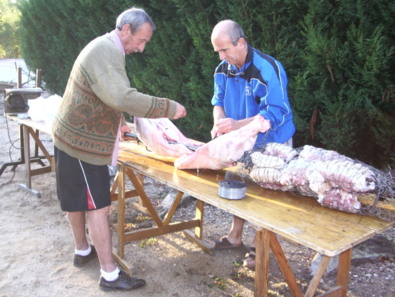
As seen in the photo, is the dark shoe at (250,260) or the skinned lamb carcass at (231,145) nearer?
the skinned lamb carcass at (231,145)

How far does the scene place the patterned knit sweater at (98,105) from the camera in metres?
2.68

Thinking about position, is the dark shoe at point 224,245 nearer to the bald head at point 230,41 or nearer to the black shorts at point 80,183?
the black shorts at point 80,183

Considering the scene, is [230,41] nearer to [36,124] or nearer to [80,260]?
[80,260]

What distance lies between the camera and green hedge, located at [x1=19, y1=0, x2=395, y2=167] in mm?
3609

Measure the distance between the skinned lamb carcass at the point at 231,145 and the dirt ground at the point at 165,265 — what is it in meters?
1.11

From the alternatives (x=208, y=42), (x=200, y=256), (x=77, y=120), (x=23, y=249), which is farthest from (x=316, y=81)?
(x=23, y=249)

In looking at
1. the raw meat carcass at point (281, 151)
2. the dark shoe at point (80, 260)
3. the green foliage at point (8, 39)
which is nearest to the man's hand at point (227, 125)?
the raw meat carcass at point (281, 151)

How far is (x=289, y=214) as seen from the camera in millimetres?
2262

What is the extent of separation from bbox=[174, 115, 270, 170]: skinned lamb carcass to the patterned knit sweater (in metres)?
0.38

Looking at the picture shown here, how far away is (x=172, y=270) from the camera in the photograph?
11.8ft

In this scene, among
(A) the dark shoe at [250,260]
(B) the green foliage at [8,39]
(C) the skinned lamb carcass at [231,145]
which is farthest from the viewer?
(B) the green foliage at [8,39]

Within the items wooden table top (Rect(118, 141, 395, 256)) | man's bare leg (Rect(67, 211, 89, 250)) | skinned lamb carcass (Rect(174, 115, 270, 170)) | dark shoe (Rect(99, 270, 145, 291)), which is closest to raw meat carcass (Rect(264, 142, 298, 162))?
skinned lamb carcass (Rect(174, 115, 270, 170))

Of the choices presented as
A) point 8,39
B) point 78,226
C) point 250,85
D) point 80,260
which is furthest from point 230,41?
point 8,39

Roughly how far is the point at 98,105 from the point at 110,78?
0.28 meters
